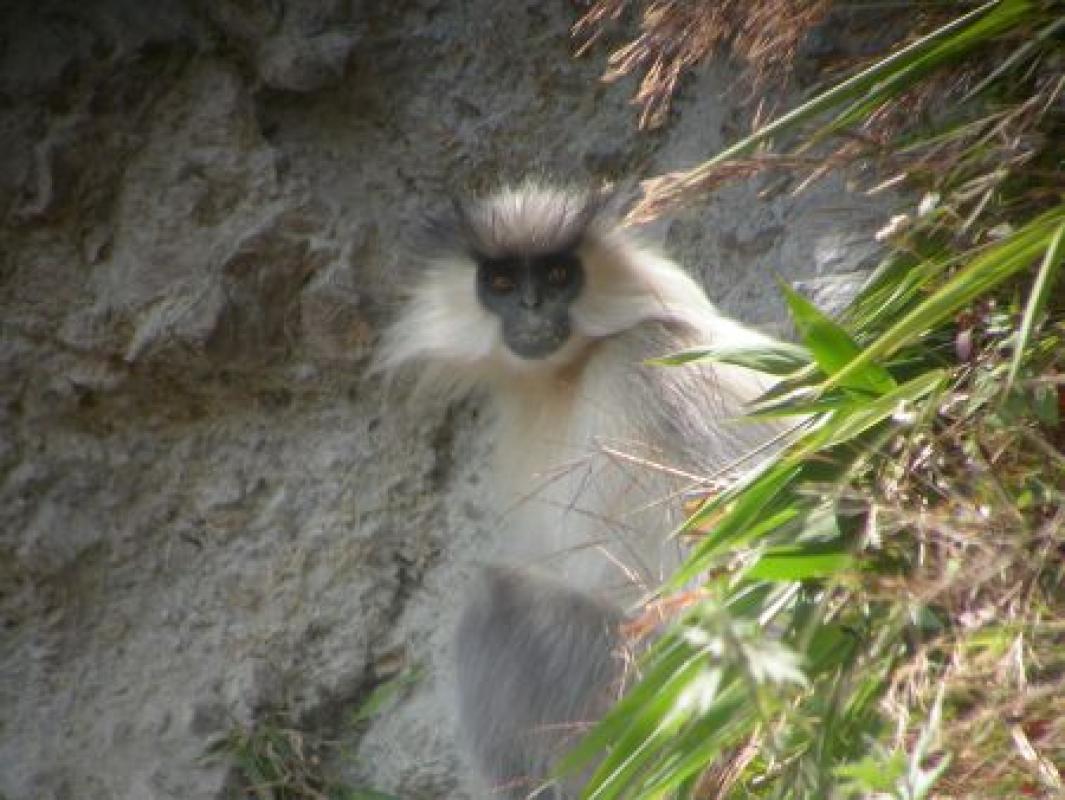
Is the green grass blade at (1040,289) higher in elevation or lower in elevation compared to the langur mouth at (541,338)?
lower

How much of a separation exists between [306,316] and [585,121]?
110 centimetres

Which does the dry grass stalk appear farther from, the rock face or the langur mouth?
the rock face

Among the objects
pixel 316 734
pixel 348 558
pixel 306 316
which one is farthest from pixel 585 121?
pixel 316 734

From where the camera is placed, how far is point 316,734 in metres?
4.42

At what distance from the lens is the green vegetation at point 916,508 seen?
1.92 meters

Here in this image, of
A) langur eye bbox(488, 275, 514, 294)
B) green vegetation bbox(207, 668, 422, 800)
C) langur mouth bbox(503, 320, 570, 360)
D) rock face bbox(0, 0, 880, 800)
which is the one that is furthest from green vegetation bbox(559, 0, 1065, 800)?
green vegetation bbox(207, 668, 422, 800)

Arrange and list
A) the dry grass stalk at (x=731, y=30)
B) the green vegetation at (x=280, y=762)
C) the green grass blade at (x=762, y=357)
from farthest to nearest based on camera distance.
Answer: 1. the green vegetation at (x=280, y=762)
2. the dry grass stalk at (x=731, y=30)
3. the green grass blade at (x=762, y=357)

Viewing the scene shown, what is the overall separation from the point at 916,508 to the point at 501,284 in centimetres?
157

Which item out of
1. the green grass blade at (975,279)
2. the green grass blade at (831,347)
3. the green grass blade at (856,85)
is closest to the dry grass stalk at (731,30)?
the green grass blade at (856,85)

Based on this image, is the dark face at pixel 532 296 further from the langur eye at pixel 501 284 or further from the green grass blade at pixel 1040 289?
the green grass blade at pixel 1040 289

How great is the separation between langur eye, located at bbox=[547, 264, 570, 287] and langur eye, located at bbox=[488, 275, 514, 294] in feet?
0.33

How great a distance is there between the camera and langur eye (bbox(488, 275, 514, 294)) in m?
3.53

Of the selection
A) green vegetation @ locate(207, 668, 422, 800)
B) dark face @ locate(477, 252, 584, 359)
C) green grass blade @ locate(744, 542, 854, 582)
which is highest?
dark face @ locate(477, 252, 584, 359)

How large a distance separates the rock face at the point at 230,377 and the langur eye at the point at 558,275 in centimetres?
110
